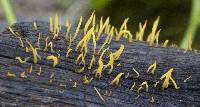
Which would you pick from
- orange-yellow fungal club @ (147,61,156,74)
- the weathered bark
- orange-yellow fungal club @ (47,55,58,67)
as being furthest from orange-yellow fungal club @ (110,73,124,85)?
orange-yellow fungal club @ (47,55,58,67)

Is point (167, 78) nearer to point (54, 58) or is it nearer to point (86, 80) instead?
point (86, 80)

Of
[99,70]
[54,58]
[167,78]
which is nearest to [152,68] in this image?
[167,78]

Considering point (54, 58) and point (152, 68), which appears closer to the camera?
point (54, 58)

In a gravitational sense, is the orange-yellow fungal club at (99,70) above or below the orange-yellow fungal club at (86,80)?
above

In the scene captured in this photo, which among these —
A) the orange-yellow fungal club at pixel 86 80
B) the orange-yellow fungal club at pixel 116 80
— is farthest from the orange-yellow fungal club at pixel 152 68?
the orange-yellow fungal club at pixel 86 80

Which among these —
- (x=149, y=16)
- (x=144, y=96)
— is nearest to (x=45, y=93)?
(x=144, y=96)

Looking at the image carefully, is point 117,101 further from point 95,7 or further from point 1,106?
point 95,7

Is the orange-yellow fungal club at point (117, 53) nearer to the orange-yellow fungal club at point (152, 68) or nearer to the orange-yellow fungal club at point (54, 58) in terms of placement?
the orange-yellow fungal club at point (152, 68)

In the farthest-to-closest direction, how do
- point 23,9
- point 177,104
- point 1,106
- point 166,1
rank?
point 23,9 < point 166,1 < point 177,104 < point 1,106

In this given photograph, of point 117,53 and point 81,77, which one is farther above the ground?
point 117,53
